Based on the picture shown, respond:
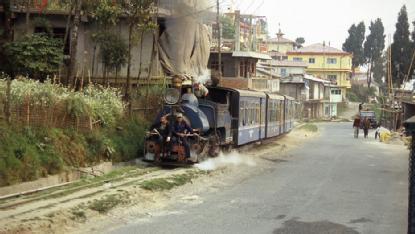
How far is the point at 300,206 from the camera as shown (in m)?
13.4

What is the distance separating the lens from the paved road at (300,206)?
1111 cm

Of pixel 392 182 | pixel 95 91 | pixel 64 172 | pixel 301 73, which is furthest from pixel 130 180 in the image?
pixel 301 73

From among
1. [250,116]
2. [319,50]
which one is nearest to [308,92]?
[319,50]

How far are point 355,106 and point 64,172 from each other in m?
87.4

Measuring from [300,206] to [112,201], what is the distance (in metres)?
4.22

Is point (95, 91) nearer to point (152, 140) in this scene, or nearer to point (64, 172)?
point (152, 140)

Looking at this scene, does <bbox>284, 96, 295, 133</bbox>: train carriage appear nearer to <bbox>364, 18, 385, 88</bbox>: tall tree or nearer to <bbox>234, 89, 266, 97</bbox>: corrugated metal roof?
<bbox>234, 89, 266, 97</bbox>: corrugated metal roof

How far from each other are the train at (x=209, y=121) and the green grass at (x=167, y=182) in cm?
228

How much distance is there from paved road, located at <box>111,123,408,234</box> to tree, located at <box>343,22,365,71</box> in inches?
3649

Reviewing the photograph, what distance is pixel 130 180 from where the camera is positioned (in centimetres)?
1562

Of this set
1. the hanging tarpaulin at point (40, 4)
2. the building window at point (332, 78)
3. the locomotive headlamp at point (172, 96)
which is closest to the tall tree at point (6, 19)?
the hanging tarpaulin at point (40, 4)

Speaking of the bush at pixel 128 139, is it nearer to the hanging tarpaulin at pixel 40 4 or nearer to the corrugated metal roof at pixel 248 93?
the corrugated metal roof at pixel 248 93

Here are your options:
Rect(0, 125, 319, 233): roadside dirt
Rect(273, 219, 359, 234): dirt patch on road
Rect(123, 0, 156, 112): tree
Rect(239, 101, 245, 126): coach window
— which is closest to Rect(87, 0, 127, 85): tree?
Rect(123, 0, 156, 112): tree

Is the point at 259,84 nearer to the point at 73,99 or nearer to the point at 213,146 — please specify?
the point at 213,146
